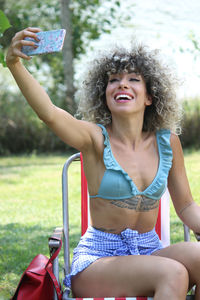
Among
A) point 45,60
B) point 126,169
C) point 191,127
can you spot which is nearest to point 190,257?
point 126,169

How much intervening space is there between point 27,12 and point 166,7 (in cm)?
430

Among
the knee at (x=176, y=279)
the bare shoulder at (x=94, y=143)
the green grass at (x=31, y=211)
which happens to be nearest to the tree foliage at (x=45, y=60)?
the green grass at (x=31, y=211)

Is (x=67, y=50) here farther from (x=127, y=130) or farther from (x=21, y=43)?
(x=21, y=43)

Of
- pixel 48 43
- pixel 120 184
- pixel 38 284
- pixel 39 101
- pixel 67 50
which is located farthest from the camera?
pixel 67 50

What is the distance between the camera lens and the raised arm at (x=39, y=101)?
209 cm

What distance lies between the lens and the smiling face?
2516 millimetres

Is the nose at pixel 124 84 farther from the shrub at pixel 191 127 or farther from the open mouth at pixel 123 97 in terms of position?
the shrub at pixel 191 127

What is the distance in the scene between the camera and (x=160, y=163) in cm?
261

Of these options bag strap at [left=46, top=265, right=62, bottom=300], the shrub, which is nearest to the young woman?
bag strap at [left=46, top=265, right=62, bottom=300]

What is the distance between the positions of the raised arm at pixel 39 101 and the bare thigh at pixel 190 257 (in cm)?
69

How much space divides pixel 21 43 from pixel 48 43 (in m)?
0.12

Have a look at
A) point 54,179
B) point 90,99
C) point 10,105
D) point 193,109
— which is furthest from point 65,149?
point 90,99

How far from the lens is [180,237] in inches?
184

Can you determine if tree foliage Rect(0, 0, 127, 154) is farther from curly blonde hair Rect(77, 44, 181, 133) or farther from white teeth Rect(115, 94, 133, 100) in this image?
white teeth Rect(115, 94, 133, 100)
